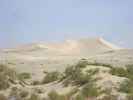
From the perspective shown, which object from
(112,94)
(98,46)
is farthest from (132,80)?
(98,46)

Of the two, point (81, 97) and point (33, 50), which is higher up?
point (81, 97)

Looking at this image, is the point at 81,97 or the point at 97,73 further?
the point at 97,73

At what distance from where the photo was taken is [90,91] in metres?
20.0

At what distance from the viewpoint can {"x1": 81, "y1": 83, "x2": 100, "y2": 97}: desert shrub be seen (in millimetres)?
19766

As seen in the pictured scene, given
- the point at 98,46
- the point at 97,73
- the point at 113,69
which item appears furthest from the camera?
the point at 98,46

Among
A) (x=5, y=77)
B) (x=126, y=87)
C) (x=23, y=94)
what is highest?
(x=126, y=87)

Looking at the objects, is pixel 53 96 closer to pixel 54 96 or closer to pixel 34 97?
pixel 54 96

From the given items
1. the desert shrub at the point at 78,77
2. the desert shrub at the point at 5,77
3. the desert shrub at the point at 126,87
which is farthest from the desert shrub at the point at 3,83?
the desert shrub at the point at 126,87

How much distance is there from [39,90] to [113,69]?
18.2ft

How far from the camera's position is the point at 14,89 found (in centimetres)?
2294

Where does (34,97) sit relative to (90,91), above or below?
below

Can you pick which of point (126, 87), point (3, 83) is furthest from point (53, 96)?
point (3, 83)

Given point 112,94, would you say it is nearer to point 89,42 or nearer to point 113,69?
point 113,69

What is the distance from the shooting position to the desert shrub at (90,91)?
64.8ft
